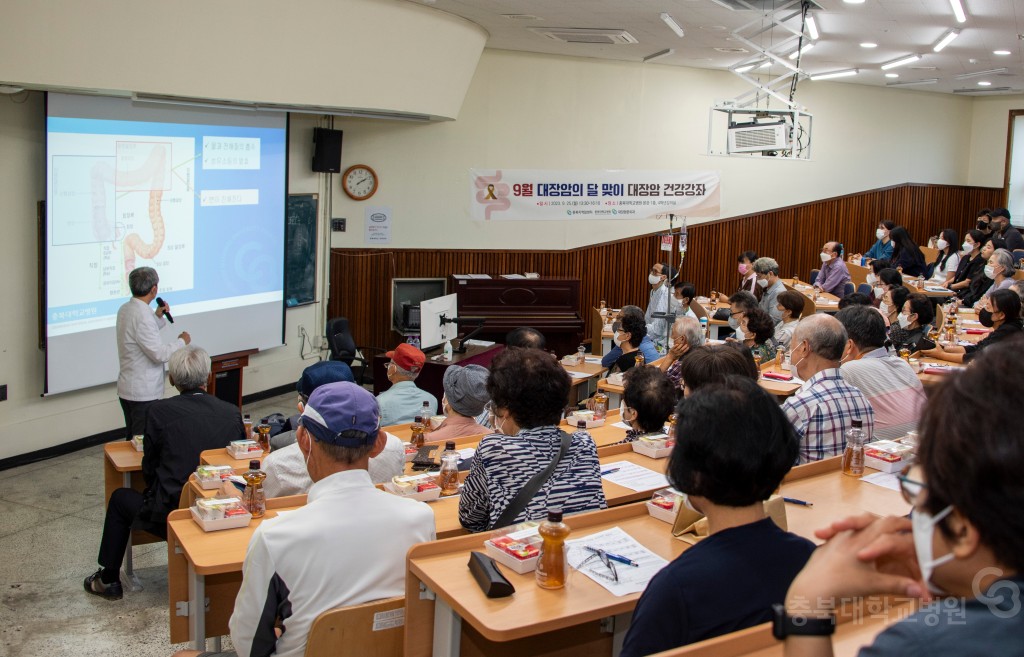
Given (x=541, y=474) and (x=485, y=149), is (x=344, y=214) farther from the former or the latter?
(x=541, y=474)

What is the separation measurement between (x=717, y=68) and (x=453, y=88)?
4372 millimetres

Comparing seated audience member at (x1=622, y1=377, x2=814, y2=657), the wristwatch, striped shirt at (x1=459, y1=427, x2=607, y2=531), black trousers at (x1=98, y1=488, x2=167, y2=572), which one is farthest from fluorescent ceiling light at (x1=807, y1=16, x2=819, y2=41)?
the wristwatch

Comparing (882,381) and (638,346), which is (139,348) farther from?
(882,381)

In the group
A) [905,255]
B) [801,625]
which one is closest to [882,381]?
[801,625]

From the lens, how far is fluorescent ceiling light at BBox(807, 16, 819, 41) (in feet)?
28.6

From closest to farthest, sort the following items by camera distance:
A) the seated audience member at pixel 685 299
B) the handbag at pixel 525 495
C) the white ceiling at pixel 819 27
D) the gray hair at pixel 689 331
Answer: the handbag at pixel 525 495, the gray hair at pixel 689 331, the white ceiling at pixel 819 27, the seated audience member at pixel 685 299

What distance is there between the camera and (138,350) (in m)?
6.62

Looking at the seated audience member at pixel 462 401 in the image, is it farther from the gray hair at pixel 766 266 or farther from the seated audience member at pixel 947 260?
the seated audience member at pixel 947 260

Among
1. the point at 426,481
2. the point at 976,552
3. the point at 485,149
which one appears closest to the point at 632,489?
the point at 426,481

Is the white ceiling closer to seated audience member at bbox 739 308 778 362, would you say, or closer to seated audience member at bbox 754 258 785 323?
seated audience member at bbox 754 258 785 323

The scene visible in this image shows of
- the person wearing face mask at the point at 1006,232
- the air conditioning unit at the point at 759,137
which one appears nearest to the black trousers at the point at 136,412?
the air conditioning unit at the point at 759,137

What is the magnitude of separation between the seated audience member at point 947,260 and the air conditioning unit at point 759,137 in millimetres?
3979

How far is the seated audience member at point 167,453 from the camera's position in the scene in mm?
→ 4562

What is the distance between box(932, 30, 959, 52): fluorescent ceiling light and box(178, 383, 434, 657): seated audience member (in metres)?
8.69
